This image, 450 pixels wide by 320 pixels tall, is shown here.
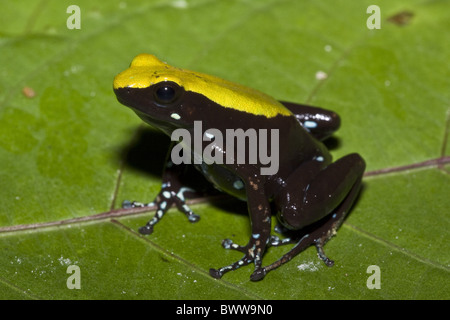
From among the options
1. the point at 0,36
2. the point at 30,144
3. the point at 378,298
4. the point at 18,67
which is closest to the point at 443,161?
the point at 378,298

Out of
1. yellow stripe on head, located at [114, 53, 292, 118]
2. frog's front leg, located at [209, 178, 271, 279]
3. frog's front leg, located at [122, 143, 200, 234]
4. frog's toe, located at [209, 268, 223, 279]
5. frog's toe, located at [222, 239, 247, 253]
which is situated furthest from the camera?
frog's front leg, located at [122, 143, 200, 234]

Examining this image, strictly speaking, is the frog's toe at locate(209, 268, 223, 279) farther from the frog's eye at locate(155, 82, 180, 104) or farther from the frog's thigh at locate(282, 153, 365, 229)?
the frog's eye at locate(155, 82, 180, 104)

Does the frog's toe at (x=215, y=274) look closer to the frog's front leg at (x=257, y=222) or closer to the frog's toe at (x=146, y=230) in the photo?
the frog's front leg at (x=257, y=222)

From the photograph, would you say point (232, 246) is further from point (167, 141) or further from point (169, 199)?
point (167, 141)

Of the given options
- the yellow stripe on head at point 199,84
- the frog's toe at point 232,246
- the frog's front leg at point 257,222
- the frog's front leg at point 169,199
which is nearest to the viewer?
the yellow stripe on head at point 199,84

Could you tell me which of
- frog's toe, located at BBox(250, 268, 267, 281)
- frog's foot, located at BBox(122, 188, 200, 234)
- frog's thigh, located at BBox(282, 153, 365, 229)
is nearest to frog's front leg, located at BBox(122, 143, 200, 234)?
frog's foot, located at BBox(122, 188, 200, 234)

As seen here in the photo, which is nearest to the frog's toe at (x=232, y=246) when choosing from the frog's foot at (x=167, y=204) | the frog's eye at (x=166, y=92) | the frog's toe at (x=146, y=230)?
the frog's foot at (x=167, y=204)

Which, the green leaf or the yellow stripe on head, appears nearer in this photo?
the yellow stripe on head
